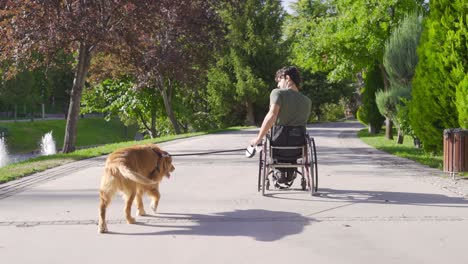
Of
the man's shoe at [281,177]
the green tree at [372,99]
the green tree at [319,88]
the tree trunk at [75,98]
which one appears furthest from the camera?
the green tree at [319,88]

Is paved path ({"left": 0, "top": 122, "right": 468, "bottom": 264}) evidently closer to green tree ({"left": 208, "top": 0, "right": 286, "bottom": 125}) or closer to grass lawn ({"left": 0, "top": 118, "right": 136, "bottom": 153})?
green tree ({"left": 208, "top": 0, "right": 286, "bottom": 125})

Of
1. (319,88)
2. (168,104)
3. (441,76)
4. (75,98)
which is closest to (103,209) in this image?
(441,76)

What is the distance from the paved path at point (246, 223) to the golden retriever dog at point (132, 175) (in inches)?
11.3

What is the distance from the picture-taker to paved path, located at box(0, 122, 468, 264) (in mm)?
4904

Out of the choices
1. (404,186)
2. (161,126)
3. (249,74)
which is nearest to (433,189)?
(404,186)

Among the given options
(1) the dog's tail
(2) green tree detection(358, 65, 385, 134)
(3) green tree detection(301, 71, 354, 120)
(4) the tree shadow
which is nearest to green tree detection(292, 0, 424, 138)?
(2) green tree detection(358, 65, 385, 134)

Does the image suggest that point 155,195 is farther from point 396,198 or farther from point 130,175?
point 396,198

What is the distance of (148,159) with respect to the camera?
20.6 feet

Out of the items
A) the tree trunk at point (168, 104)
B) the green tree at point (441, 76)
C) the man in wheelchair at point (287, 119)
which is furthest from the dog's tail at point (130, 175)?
the tree trunk at point (168, 104)

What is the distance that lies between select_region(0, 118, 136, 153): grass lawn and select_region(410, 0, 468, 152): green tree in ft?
120

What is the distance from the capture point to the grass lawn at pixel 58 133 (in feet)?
159

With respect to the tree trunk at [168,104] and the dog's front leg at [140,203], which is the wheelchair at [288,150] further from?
the tree trunk at [168,104]

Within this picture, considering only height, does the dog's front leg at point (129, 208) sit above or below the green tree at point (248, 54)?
below

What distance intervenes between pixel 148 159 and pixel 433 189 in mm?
4827
